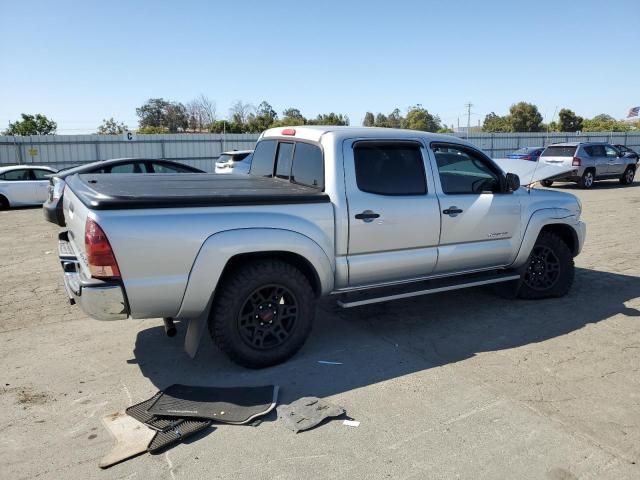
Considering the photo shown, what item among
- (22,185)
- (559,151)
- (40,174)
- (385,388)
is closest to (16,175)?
(22,185)

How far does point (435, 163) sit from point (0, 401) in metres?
4.18

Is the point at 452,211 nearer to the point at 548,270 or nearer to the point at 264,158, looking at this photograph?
the point at 548,270

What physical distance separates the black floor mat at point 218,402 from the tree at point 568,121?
6590 centimetres

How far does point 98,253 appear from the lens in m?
3.42

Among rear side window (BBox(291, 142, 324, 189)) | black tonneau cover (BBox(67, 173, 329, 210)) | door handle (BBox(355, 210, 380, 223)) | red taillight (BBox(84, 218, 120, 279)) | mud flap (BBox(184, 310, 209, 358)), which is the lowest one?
→ mud flap (BBox(184, 310, 209, 358))

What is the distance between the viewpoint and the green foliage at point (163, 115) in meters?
61.3

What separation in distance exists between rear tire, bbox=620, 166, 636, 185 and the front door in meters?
19.1

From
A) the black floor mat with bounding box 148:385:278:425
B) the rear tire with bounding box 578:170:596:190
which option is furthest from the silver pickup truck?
the rear tire with bounding box 578:170:596:190

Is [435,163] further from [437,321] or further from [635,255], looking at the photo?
[635,255]

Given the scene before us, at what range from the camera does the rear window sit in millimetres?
19281

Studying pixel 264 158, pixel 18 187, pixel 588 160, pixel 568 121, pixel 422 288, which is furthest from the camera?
pixel 568 121

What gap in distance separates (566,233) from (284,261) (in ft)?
12.4

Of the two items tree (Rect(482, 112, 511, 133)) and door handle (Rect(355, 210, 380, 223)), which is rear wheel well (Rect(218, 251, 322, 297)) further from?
tree (Rect(482, 112, 511, 133))

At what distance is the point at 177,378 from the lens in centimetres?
402
